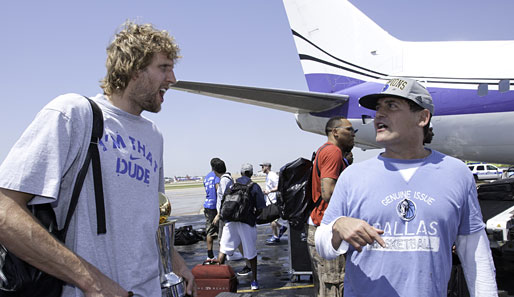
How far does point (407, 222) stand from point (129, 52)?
141cm

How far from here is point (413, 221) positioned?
1563mm

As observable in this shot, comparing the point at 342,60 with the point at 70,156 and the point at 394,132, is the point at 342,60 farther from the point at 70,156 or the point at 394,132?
the point at 70,156

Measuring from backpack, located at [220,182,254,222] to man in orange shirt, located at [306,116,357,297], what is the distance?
76.0 inches

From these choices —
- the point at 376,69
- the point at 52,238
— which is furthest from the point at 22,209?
the point at 376,69

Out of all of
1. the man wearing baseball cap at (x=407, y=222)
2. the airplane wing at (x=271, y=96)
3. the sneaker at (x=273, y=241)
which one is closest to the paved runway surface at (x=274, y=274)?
the sneaker at (x=273, y=241)

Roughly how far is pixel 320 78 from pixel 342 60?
0.74 m

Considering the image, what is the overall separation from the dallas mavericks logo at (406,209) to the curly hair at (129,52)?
1.27 metres

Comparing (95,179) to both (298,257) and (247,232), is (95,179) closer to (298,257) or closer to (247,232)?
(247,232)

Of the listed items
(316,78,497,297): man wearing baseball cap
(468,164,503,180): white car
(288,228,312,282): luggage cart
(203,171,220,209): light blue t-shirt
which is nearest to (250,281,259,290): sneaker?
(288,228,312,282): luggage cart

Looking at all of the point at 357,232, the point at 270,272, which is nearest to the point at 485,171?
the point at 270,272

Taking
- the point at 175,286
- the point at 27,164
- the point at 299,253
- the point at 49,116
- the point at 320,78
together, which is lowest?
the point at 299,253

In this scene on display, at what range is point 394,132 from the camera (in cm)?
174

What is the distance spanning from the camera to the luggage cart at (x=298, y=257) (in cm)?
568

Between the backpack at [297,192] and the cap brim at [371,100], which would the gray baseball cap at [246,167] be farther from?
the cap brim at [371,100]
